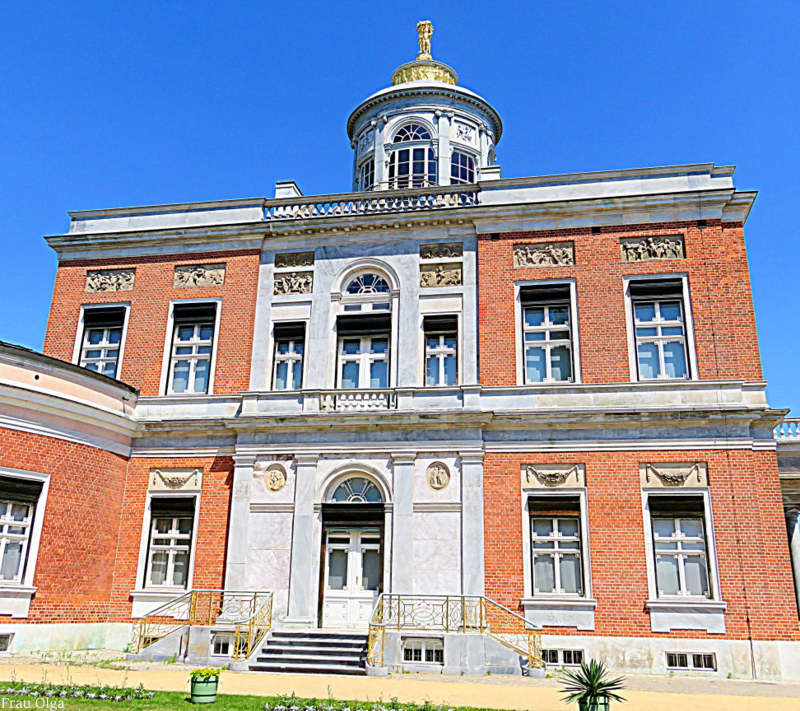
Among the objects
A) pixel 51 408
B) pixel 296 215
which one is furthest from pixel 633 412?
pixel 51 408

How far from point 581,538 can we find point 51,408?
489 inches

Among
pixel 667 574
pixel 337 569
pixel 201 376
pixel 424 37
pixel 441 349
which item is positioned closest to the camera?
pixel 667 574

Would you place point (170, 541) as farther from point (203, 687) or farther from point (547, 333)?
point (547, 333)

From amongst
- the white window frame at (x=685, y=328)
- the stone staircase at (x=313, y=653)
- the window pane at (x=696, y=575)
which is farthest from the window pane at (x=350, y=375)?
the window pane at (x=696, y=575)

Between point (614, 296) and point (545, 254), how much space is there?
2.07 metres

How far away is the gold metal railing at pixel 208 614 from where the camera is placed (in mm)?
16969

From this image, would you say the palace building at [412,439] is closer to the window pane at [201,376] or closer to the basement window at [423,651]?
the basement window at [423,651]

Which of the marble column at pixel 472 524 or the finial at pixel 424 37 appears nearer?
the marble column at pixel 472 524

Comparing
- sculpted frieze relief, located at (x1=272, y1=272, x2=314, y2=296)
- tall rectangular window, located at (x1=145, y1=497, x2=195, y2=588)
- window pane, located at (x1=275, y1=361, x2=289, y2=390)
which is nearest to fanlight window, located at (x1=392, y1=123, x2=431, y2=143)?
sculpted frieze relief, located at (x1=272, y1=272, x2=314, y2=296)

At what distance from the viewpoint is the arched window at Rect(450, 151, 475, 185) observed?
2733 centimetres

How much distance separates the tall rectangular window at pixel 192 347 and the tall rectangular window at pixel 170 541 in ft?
9.82

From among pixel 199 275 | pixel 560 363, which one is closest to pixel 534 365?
pixel 560 363

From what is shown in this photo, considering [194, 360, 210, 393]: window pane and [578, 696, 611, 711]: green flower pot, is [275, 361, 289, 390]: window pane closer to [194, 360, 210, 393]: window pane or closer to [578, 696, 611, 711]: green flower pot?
[194, 360, 210, 393]: window pane

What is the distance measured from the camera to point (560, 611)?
16750 millimetres
